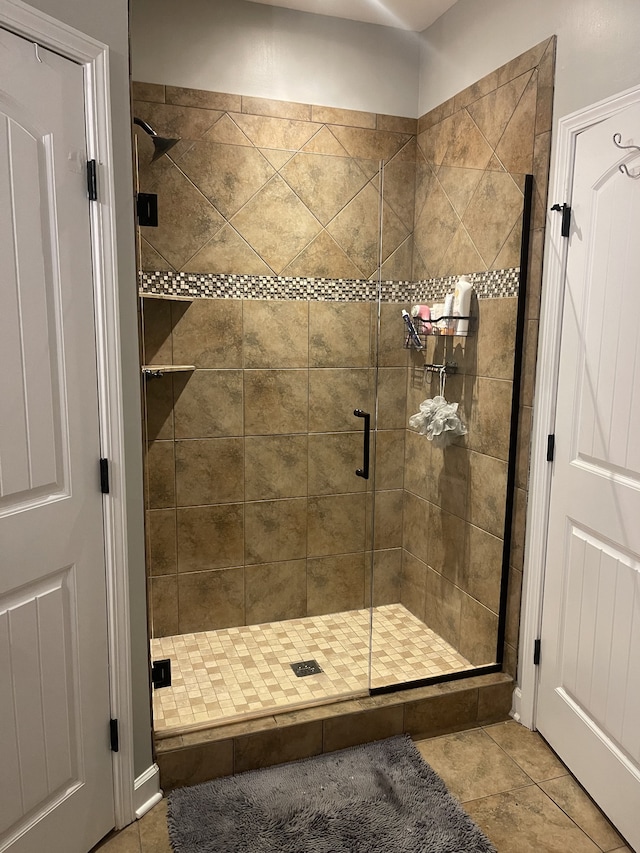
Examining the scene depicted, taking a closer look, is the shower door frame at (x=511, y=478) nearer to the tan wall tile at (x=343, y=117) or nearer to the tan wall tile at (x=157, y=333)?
the tan wall tile at (x=157, y=333)

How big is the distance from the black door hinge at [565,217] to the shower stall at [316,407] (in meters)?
0.18

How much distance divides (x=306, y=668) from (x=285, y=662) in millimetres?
106

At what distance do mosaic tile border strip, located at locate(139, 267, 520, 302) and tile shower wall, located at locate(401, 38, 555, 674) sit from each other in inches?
1.3

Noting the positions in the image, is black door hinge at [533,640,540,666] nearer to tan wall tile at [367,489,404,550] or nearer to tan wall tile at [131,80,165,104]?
tan wall tile at [367,489,404,550]

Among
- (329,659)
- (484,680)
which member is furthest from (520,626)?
(329,659)

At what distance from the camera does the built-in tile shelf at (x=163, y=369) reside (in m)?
2.54

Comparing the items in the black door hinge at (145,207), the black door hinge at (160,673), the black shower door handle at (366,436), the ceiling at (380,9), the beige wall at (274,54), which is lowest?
the black door hinge at (160,673)

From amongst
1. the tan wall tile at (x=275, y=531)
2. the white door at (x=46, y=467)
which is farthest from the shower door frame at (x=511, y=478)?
the white door at (x=46, y=467)

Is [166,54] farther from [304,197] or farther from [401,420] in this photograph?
[401,420]

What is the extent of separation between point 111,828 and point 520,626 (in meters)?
1.58

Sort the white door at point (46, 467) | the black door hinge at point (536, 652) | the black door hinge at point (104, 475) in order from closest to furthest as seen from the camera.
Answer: the white door at point (46, 467)
the black door hinge at point (104, 475)
the black door hinge at point (536, 652)

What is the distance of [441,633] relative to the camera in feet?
8.95

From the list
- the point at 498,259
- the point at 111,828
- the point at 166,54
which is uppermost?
the point at 166,54

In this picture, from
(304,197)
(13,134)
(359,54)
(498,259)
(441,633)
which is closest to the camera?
(13,134)
